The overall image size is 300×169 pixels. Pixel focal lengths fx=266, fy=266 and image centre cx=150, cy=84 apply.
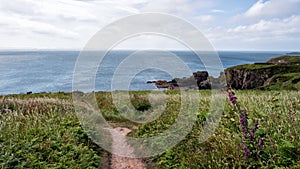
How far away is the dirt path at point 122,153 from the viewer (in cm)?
738

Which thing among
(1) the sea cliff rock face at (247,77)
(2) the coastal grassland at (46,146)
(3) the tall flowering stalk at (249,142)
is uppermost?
(3) the tall flowering stalk at (249,142)

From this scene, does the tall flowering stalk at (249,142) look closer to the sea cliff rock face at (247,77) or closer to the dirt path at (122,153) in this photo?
the dirt path at (122,153)

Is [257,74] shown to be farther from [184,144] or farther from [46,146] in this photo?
[46,146]

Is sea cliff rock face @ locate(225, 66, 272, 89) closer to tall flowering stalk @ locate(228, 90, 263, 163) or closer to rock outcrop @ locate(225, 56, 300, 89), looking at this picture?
rock outcrop @ locate(225, 56, 300, 89)

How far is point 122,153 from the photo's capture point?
8320 mm

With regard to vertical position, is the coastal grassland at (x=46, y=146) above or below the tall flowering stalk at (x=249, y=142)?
below

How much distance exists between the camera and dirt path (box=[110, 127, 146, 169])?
7383 mm

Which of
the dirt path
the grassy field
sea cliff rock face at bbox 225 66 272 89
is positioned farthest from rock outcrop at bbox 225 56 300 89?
the grassy field

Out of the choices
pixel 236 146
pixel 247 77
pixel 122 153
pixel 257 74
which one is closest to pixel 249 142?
pixel 236 146

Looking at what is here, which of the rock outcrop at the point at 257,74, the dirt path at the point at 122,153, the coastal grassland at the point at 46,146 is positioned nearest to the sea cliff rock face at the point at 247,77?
the rock outcrop at the point at 257,74

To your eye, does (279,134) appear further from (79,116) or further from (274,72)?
(274,72)

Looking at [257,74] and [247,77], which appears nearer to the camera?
[257,74]

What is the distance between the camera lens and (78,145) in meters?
7.70

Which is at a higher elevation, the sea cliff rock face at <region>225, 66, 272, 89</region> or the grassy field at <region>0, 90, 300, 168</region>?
the grassy field at <region>0, 90, 300, 168</region>
